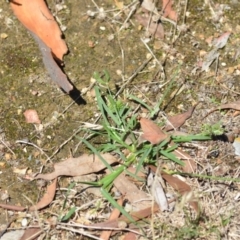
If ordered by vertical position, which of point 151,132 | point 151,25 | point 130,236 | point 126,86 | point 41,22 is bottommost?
point 130,236

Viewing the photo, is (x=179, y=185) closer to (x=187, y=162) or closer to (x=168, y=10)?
(x=187, y=162)

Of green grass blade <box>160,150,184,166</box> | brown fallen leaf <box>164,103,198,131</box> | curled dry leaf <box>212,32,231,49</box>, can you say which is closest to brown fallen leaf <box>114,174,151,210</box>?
green grass blade <box>160,150,184,166</box>

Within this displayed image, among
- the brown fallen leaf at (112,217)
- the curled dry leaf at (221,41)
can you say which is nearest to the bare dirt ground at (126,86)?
the curled dry leaf at (221,41)

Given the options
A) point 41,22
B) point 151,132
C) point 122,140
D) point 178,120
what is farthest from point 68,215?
point 41,22

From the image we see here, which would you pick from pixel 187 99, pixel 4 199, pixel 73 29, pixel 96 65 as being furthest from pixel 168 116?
pixel 4 199

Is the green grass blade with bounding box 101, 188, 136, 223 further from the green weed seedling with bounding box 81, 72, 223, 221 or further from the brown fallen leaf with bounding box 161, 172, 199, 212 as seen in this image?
the brown fallen leaf with bounding box 161, 172, 199, 212
